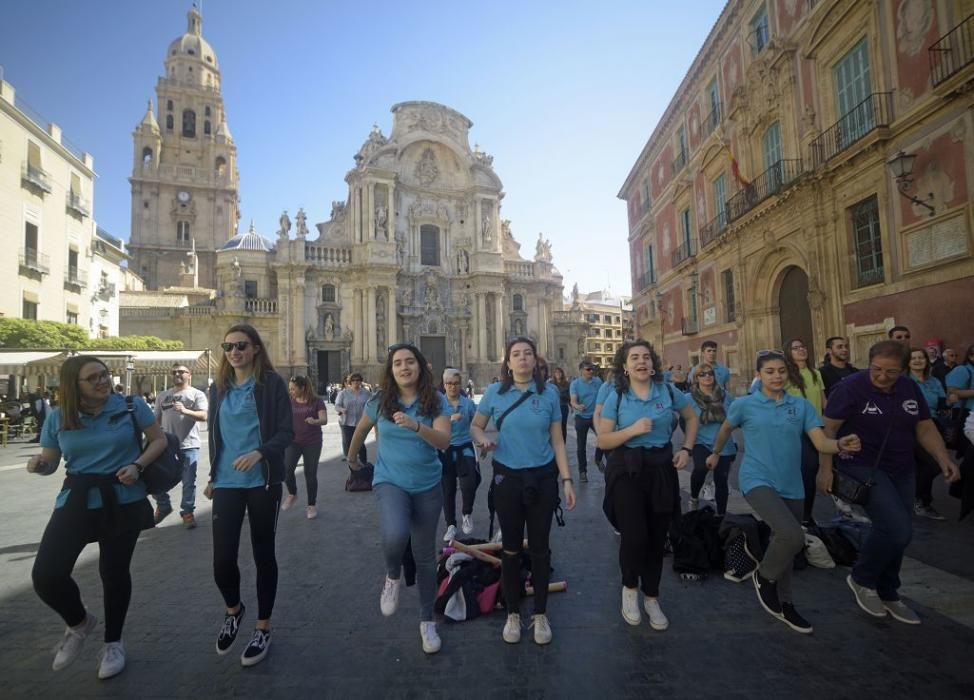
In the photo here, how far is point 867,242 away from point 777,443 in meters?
11.1

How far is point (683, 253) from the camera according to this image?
20.3 metres

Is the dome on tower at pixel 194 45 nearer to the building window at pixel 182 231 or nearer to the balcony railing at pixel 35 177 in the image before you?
the building window at pixel 182 231

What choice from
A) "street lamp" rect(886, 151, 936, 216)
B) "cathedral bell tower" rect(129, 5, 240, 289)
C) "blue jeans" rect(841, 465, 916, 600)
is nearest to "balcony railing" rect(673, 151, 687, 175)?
"street lamp" rect(886, 151, 936, 216)

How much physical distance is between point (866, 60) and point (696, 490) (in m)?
11.8

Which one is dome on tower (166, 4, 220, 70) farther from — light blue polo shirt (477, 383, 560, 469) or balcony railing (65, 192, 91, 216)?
light blue polo shirt (477, 383, 560, 469)

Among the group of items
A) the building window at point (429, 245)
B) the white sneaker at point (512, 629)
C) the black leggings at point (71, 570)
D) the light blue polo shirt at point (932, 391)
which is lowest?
the white sneaker at point (512, 629)

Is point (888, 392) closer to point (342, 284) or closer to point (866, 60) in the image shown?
point (866, 60)

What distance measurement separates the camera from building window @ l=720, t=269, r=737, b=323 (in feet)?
56.1

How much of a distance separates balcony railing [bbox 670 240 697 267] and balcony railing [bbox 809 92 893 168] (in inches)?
271

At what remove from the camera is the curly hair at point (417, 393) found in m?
3.16

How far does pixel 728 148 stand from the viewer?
16.3 meters

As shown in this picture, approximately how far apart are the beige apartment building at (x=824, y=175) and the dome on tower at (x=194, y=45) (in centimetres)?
5479

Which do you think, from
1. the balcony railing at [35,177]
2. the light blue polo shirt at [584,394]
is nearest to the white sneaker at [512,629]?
the light blue polo shirt at [584,394]

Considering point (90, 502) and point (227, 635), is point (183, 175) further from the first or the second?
point (227, 635)
